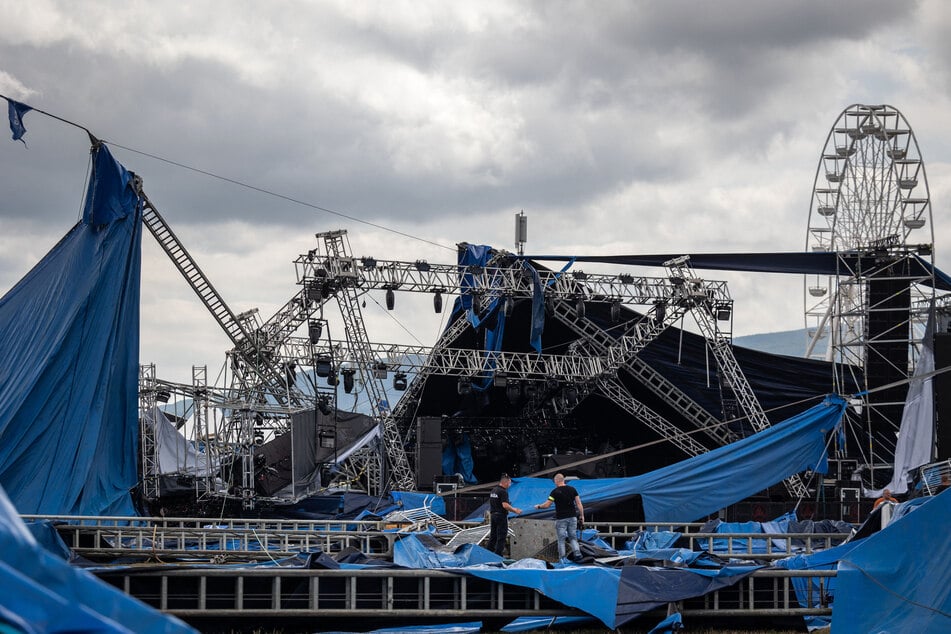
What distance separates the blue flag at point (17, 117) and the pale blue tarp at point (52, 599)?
1801 centimetres

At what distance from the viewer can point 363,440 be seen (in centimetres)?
2755

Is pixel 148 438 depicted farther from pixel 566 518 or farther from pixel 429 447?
pixel 566 518

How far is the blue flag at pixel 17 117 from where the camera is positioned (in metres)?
20.5

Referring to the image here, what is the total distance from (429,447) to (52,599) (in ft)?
88.6

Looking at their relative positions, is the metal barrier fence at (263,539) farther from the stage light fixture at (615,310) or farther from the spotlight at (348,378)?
the stage light fixture at (615,310)

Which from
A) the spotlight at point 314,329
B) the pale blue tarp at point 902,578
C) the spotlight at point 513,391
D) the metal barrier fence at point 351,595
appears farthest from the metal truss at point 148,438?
the pale blue tarp at point 902,578

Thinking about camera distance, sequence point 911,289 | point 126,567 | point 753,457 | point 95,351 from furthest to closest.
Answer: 1. point 911,289
2. point 753,457
3. point 95,351
4. point 126,567

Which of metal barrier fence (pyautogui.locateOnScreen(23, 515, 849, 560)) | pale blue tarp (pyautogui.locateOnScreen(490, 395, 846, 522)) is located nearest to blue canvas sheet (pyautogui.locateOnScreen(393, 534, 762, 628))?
metal barrier fence (pyautogui.locateOnScreen(23, 515, 849, 560))

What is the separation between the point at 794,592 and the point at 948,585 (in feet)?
16.6

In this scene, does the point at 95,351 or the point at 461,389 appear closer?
the point at 95,351

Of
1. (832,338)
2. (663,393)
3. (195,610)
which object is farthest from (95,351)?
(832,338)

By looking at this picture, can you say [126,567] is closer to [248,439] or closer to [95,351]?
[95,351]

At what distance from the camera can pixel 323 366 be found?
2900 cm

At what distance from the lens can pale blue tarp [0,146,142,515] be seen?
18.0 meters
